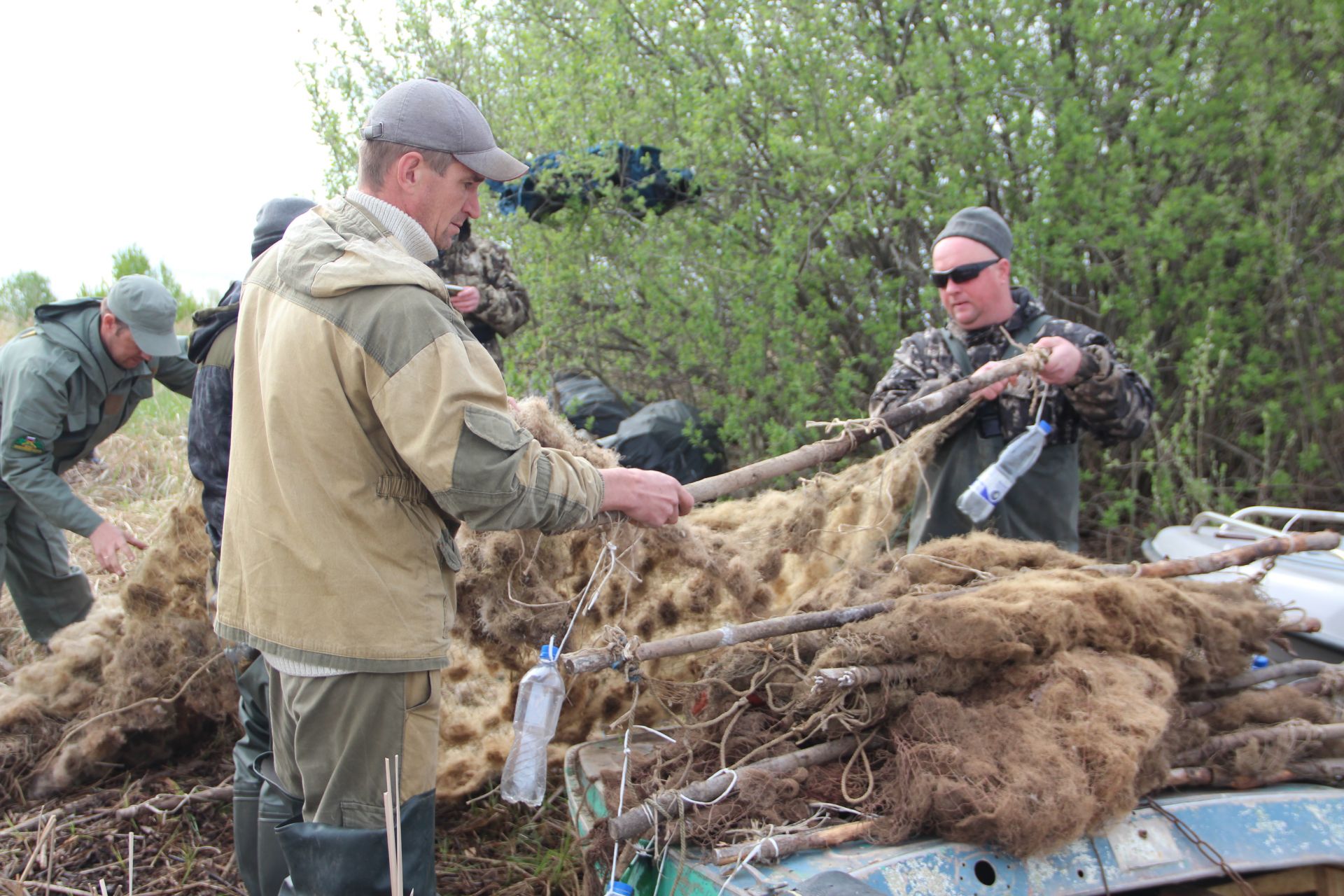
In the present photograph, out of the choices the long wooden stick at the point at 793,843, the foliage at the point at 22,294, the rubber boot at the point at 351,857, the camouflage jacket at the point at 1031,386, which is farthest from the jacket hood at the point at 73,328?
the foliage at the point at 22,294

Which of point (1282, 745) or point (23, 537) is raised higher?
point (23, 537)

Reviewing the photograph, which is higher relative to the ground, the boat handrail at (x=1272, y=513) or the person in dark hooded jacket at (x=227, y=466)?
the person in dark hooded jacket at (x=227, y=466)

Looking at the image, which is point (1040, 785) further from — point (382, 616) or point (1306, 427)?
point (1306, 427)

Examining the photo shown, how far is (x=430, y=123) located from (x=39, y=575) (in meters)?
4.37

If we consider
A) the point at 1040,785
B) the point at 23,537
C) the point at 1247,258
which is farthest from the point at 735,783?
the point at 1247,258

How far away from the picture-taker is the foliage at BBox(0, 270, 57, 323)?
13.3 metres

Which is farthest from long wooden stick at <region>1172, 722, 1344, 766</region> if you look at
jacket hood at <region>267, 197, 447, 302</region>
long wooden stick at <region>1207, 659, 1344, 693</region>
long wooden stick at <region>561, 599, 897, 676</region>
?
jacket hood at <region>267, 197, 447, 302</region>

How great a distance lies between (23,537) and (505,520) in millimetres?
4248

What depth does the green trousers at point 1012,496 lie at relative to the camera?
12.6ft

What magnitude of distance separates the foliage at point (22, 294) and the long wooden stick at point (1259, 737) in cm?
1469

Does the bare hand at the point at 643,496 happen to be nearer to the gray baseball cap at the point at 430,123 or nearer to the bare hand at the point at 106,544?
the gray baseball cap at the point at 430,123

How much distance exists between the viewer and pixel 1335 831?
2498mm

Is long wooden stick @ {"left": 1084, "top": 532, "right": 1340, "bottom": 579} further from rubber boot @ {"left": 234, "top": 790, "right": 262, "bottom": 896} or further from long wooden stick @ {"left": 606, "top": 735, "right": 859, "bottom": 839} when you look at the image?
rubber boot @ {"left": 234, "top": 790, "right": 262, "bottom": 896}

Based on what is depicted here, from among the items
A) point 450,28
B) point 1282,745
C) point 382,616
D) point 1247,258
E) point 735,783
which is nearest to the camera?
point 382,616
